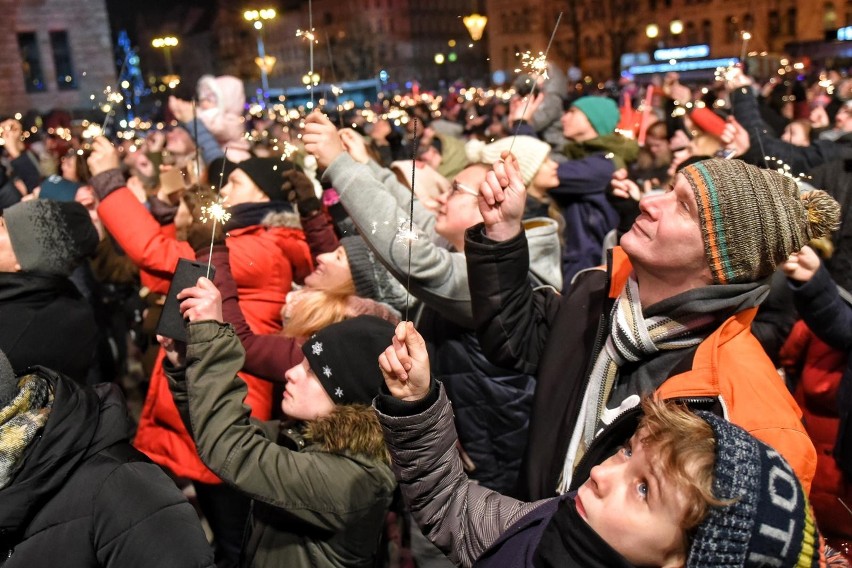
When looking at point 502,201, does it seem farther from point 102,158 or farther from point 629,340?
point 102,158

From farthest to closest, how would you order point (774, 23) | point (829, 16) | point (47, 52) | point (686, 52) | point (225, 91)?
point (774, 23)
point (686, 52)
point (829, 16)
point (47, 52)
point (225, 91)

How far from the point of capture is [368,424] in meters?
2.39

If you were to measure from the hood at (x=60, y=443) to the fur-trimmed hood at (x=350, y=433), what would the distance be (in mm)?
590

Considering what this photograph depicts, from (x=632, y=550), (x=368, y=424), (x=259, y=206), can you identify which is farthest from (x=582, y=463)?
(x=259, y=206)

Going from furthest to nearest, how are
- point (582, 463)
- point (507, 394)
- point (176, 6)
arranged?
point (176, 6) → point (507, 394) → point (582, 463)

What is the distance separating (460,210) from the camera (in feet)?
9.98

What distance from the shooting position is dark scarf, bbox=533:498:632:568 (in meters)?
1.39

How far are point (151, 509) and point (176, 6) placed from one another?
4343 millimetres

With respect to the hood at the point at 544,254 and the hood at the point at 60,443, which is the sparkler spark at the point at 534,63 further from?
the hood at the point at 60,443

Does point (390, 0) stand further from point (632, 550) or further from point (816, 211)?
point (632, 550)

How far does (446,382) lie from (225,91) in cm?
388

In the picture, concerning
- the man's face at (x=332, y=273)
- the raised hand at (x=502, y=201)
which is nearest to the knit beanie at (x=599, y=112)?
the man's face at (x=332, y=273)

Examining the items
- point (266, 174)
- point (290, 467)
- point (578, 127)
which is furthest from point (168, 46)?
point (290, 467)

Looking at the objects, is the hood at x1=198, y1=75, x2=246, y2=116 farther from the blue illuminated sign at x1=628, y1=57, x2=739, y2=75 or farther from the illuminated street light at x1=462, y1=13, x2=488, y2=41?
the blue illuminated sign at x1=628, y1=57, x2=739, y2=75
